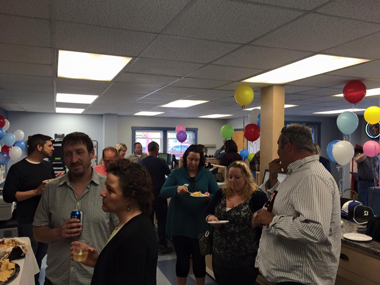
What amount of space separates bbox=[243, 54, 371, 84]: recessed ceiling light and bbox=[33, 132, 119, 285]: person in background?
2387 millimetres

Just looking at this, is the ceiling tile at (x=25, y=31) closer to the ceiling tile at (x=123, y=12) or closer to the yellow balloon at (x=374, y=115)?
the ceiling tile at (x=123, y=12)

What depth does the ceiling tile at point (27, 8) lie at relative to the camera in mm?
1846

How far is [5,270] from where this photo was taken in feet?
5.74

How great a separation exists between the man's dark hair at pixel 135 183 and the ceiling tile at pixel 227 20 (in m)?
1.09

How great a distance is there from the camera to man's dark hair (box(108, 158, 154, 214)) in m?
1.28

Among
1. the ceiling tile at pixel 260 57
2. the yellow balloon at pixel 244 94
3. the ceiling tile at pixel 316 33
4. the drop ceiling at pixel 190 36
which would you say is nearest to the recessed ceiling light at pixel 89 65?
the drop ceiling at pixel 190 36

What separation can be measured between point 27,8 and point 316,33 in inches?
77.8

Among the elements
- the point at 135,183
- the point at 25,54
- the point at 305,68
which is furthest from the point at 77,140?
the point at 305,68

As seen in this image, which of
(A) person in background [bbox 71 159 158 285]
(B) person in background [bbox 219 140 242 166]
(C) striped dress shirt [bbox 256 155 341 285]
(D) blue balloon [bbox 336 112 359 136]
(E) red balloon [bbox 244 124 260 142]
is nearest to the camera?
(A) person in background [bbox 71 159 158 285]

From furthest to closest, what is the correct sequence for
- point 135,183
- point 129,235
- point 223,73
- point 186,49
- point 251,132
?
point 251,132 → point 223,73 → point 186,49 → point 135,183 → point 129,235

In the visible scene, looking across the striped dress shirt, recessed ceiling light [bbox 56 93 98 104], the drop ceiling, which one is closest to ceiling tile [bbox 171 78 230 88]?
the drop ceiling

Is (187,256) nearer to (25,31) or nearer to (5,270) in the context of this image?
(5,270)

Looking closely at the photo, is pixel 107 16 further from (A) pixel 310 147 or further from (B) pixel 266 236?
(B) pixel 266 236

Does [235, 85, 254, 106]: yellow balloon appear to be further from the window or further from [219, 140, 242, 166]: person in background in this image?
the window
